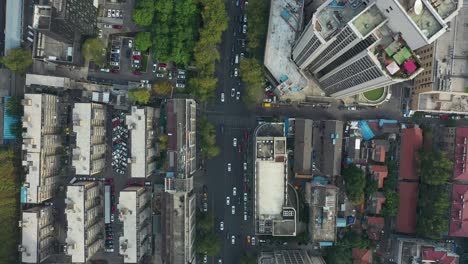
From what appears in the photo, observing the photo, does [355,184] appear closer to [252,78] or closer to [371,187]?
[371,187]

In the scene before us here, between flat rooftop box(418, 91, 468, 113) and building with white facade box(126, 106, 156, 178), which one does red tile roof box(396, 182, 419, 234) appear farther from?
building with white facade box(126, 106, 156, 178)

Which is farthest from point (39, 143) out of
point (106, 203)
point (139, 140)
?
point (139, 140)

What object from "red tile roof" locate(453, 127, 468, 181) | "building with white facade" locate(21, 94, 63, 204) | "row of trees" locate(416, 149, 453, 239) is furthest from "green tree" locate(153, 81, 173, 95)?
"red tile roof" locate(453, 127, 468, 181)

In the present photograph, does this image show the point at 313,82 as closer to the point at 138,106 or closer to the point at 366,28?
the point at 366,28

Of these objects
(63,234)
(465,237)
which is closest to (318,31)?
(465,237)

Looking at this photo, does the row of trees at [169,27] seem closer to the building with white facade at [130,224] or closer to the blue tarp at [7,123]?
the building with white facade at [130,224]

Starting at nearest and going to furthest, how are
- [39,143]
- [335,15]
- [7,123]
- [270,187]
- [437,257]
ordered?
[335,15]
[270,187]
[39,143]
[437,257]
[7,123]

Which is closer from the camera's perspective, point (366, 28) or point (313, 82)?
point (366, 28)
